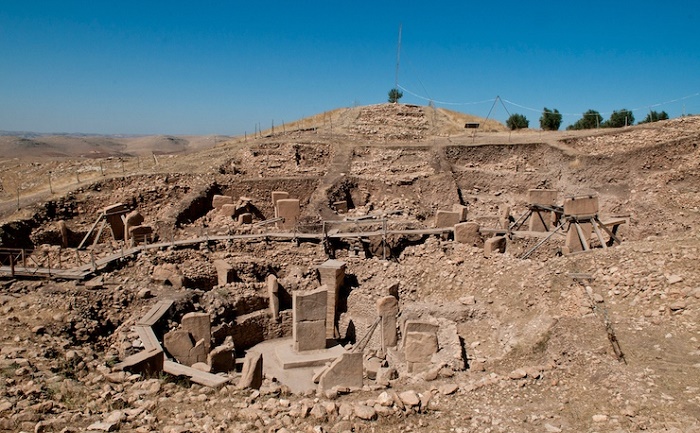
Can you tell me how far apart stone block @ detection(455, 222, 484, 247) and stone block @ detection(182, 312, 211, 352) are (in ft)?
28.7

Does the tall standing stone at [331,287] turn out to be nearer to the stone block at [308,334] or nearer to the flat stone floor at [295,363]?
the flat stone floor at [295,363]

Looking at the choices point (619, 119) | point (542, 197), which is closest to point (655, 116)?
point (619, 119)

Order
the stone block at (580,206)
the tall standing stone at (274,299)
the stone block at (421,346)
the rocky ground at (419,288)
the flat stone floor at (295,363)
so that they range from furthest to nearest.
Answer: the stone block at (580,206) < the tall standing stone at (274,299) < the flat stone floor at (295,363) < the stone block at (421,346) < the rocky ground at (419,288)

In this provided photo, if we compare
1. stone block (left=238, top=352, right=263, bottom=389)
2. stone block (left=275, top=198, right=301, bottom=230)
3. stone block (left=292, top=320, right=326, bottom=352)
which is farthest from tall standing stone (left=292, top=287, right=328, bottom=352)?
stone block (left=275, top=198, right=301, bottom=230)

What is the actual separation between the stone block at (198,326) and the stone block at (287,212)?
877 centimetres

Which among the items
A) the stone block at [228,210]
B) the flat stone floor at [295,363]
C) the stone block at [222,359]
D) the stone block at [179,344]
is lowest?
the flat stone floor at [295,363]

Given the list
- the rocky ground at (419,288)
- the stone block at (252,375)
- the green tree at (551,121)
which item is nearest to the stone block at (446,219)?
the rocky ground at (419,288)

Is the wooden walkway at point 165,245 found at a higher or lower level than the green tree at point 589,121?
lower

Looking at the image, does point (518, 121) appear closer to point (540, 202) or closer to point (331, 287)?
point (540, 202)

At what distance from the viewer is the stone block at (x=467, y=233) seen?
1597cm

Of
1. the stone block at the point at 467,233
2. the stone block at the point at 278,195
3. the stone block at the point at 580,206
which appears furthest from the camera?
the stone block at the point at 278,195

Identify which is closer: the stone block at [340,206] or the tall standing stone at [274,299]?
the tall standing stone at [274,299]

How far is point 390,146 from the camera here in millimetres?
26594

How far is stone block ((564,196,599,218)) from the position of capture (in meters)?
15.1
